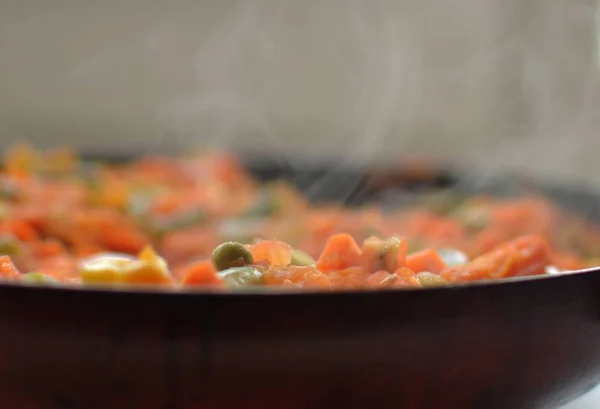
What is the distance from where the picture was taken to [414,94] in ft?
14.7

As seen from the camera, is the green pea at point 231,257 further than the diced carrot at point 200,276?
Yes

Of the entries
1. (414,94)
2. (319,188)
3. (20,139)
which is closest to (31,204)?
(319,188)

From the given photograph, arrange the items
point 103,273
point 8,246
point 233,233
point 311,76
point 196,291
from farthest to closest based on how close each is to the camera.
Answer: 1. point 311,76
2. point 233,233
3. point 8,246
4. point 103,273
5. point 196,291

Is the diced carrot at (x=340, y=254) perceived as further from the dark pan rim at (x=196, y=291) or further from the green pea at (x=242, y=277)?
the dark pan rim at (x=196, y=291)

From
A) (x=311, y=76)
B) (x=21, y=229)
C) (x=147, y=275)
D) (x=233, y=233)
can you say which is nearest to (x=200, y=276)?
(x=147, y=275)

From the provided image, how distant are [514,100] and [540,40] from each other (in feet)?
1.16

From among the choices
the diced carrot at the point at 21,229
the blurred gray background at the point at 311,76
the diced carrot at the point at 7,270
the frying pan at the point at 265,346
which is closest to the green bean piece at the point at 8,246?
the diced carrot at the point at 21,229

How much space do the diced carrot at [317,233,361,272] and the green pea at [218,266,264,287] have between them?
0.10 m

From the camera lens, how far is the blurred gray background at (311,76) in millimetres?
3957

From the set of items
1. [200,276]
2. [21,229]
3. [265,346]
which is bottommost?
[265,346]

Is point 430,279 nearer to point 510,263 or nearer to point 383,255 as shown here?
point 383,255

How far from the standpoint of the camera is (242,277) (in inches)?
37.1

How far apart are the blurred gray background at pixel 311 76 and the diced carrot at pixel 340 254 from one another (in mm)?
2773

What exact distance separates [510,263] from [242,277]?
40 cm
